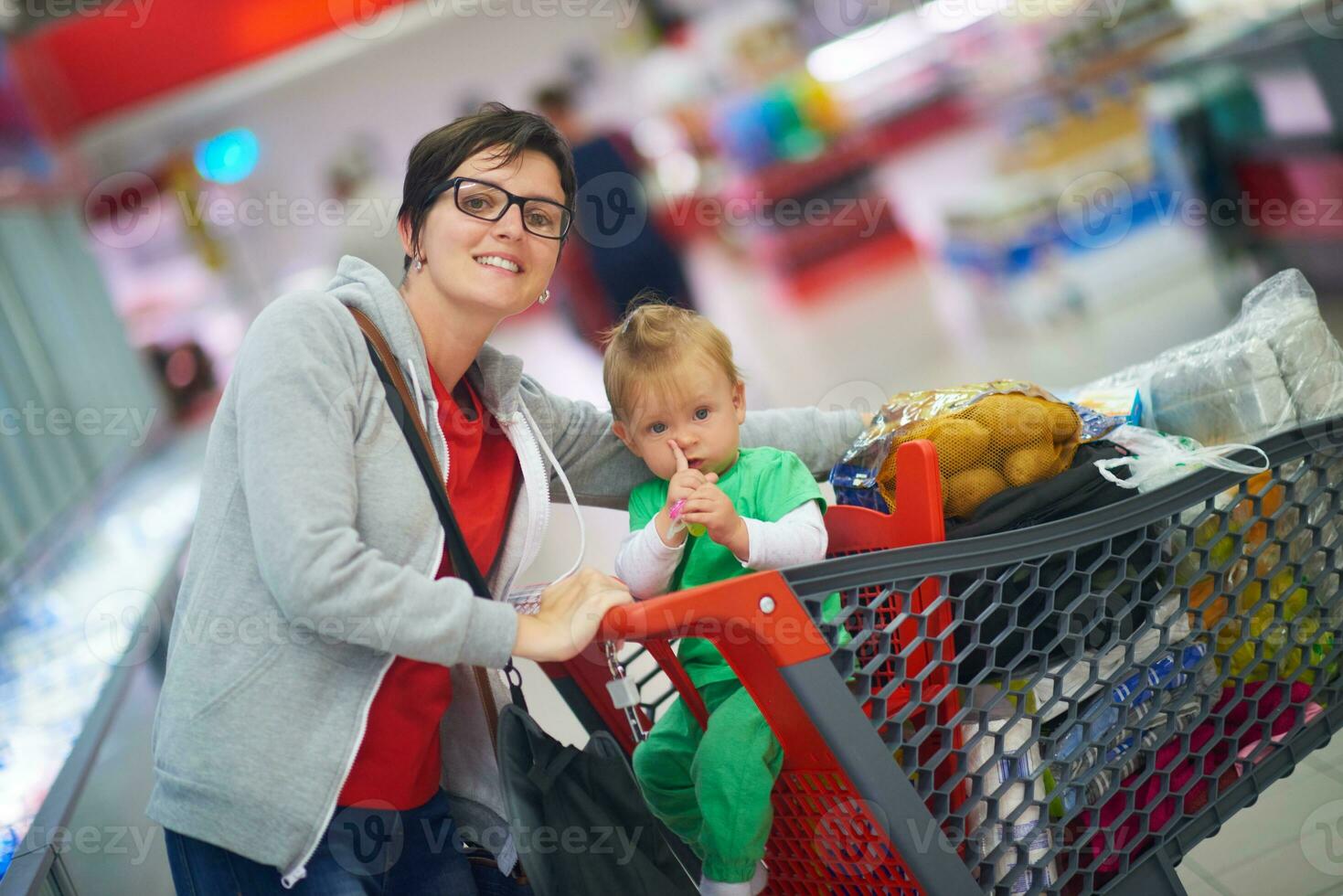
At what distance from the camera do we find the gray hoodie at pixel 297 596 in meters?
1.32

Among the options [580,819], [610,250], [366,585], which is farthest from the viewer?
[610,250]

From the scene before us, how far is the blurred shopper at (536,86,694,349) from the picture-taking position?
6.43m

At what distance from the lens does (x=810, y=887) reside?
167cm

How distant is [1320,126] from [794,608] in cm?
504

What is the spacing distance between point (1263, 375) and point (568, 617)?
46.6 inches

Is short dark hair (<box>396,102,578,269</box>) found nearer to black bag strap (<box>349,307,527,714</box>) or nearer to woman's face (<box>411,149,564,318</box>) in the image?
woman's face (<box>411,149,564,318</box>)

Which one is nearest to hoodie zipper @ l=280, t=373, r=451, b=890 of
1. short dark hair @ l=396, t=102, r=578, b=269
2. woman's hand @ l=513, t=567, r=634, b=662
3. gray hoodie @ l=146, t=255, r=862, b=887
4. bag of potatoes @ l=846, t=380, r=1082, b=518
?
gray hoodie @ l=146, t=255, r=862, b=887

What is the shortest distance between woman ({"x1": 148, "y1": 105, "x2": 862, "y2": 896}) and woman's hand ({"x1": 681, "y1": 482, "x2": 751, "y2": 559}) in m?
0.21

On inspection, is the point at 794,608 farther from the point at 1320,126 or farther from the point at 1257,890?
the point at 1320,126

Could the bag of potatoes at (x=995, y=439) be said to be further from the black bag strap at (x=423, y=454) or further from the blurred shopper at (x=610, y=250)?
the blurred shopper at (x=610, y=250)

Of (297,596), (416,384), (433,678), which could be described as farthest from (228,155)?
(297,596)

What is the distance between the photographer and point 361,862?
149 cm

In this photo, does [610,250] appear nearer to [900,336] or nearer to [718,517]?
[900,336]

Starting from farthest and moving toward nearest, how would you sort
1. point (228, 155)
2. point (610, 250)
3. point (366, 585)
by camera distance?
point (228, 155), point (610, 250), point (366, 585)
